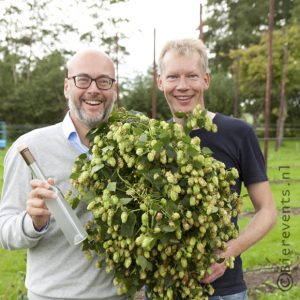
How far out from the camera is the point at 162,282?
2236 millimetres

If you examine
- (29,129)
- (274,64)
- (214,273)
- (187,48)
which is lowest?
(29,129)

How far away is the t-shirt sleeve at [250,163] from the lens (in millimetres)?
2975

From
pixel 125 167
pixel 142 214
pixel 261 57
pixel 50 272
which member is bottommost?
pixel 50 272

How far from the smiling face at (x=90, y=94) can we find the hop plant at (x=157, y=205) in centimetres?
48

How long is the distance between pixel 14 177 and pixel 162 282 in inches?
40.3

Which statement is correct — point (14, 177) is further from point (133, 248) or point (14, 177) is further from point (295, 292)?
point (295, 292)

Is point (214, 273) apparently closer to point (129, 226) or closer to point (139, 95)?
point (129, 226)

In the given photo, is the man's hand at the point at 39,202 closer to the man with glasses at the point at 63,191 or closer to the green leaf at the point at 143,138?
the man with glasses at the point at 63,191

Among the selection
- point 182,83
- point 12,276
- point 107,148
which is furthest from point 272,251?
point 107,148

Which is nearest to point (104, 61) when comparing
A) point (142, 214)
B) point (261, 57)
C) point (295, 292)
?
point (142, 214)

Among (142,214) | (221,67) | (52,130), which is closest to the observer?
(142,214)

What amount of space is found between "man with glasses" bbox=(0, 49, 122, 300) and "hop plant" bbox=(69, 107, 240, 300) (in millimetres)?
357

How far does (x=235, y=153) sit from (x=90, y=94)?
0.91 m

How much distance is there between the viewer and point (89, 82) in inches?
114
